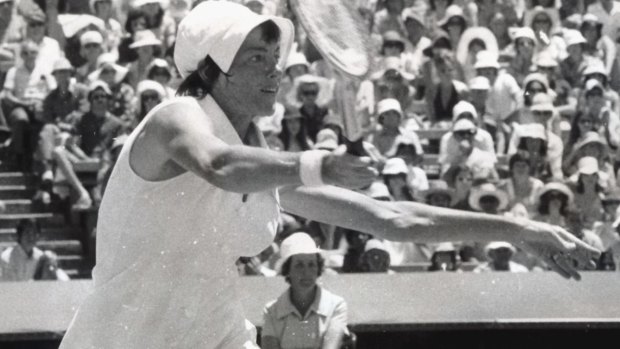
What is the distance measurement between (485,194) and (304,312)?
3.67 meters

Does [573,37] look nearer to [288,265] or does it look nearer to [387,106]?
[387,106]

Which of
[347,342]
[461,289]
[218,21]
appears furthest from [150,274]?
[461,289]

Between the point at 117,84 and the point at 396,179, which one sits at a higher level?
the point at 396,179

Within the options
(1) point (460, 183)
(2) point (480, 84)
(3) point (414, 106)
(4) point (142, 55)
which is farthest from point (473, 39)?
(4) point (142, 55)

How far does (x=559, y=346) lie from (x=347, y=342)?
3.51 ft

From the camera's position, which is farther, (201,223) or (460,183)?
(460,183)

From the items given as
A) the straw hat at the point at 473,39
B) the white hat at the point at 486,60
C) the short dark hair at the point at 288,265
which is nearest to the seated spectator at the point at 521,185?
the white hat at the point at 486,60

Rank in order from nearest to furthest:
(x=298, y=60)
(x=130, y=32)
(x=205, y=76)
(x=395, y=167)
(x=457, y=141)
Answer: (x=205, y=76)
(x=395, y=167)
(x=457, y=141)
(x=298, y=60)
(x=130, y=32)

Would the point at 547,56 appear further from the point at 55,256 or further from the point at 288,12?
the point at 55,256

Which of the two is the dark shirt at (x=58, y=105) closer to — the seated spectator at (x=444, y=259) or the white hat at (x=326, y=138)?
the white hat at (x=326, y=138)

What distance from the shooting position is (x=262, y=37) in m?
3.83

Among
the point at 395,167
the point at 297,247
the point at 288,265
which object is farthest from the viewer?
the point at 395,167

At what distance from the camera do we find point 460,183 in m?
11.6

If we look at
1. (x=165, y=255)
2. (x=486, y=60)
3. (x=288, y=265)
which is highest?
(x=165, y=255)
